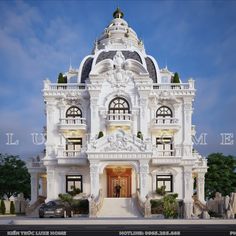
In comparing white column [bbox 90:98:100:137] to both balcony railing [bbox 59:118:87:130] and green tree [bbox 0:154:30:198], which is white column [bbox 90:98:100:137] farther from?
green tree [bbox 0:154:30:198]

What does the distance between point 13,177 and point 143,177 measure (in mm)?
22785

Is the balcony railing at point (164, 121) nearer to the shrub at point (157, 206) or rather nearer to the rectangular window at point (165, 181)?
the rectangular window at point (165, 181)

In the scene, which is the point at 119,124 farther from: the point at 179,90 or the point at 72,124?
the point at 179,90

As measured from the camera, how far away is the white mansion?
118 ft

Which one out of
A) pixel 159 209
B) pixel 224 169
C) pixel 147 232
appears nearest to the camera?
pixel 147 232

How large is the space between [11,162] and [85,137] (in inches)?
687

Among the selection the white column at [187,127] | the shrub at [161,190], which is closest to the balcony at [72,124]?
the shrub at [161,190]

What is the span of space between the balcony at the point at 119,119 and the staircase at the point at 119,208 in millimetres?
6709

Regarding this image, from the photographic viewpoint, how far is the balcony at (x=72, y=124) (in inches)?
1446

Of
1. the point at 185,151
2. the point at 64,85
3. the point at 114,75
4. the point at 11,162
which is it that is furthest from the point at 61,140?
the point at 11,162

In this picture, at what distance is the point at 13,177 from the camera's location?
164ft

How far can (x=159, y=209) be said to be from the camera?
31562 millimetres

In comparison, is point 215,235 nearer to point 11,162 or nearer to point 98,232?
point 98,232

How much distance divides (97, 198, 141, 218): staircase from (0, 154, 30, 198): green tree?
20314 mm
